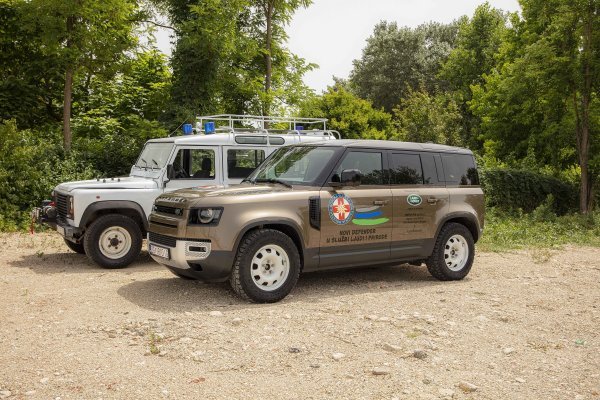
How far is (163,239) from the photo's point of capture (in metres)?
7.52

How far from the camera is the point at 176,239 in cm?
720

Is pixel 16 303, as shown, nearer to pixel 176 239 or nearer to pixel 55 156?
pixel 176 239

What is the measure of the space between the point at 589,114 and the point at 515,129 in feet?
14.9

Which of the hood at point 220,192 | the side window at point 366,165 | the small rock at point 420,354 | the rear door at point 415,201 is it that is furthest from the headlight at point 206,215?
the small rock at point 420,354

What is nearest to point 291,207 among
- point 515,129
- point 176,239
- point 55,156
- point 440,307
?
point 176,239

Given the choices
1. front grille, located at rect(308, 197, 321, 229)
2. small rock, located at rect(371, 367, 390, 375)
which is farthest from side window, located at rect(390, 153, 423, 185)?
small rock, located at rect(371, 367, 390, 375)

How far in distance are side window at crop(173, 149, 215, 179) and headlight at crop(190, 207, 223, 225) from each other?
3.24 meters

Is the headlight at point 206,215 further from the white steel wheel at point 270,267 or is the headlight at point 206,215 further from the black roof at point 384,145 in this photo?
the black roof at point 384,145

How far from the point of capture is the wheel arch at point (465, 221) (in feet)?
29.2

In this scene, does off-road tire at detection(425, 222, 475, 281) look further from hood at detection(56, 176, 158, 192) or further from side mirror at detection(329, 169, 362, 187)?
hood at detection(56, 176, 158, 192)

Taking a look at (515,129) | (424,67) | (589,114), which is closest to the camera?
(589,114)

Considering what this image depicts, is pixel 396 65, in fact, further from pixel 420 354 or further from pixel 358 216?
pixel 420 354

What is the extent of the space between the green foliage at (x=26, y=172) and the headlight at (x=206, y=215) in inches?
333

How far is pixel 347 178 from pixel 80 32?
442 inches
